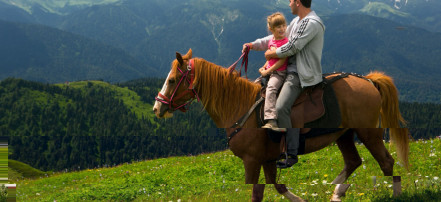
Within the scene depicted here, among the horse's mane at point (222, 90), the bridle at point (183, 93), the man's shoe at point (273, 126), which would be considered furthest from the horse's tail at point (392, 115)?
the bridle at point (183, 93)

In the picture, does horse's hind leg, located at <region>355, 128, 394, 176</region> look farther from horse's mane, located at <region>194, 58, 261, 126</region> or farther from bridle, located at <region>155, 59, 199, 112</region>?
bridle, located at <region>155, 59, 199, 112</region>

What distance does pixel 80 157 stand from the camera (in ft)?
20.0

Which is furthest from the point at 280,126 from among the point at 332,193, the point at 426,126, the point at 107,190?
the point at 107,190

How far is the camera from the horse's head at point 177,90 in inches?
214

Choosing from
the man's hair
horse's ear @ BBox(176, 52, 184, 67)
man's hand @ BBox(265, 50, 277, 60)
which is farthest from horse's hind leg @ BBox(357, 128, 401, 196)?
horse's ear @ BBox(176, 52, 184, 67)

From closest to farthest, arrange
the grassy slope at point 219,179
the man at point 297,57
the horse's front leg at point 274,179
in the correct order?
the horse's front leg at point 274,179 < the grassy slope at point 219,179 < the man at point 297,57

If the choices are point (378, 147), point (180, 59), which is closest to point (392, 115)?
point (378, 147)

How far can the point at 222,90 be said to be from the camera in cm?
596

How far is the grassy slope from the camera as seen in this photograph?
196 inches

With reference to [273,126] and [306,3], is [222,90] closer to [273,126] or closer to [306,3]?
[273,126]

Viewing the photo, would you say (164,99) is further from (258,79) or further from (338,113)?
(338,113)

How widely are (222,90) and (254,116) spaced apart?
2.18ft

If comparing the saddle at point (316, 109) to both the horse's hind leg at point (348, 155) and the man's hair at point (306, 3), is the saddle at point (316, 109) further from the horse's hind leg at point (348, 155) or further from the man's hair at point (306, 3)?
the man's hair at point (306, 3)

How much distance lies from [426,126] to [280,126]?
7.28 feet
